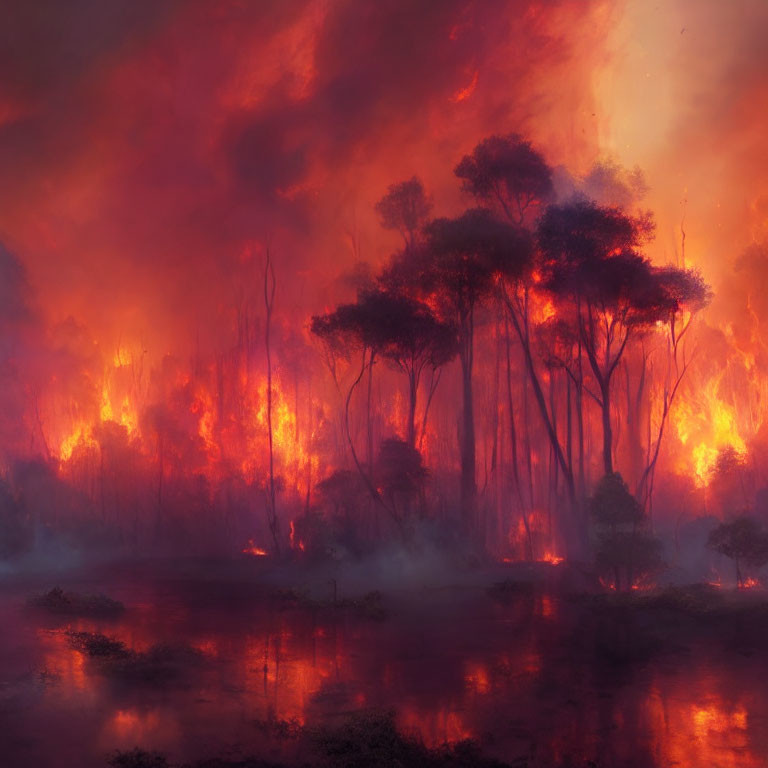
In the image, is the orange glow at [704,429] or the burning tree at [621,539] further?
the orange glow at [704,429]

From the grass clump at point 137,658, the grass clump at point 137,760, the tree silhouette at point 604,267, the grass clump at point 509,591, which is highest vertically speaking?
the tree silhouette at point 604,267

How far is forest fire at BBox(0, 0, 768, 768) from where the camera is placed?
2500cm

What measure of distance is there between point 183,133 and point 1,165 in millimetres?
11646

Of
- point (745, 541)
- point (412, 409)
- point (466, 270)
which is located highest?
point (466, 270)

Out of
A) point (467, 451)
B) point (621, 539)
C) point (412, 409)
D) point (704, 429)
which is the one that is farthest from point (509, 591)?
point (704, 429)

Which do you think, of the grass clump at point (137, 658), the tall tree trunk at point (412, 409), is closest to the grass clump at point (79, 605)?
the grass clump at point (137, 658)

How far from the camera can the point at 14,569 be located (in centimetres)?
3147

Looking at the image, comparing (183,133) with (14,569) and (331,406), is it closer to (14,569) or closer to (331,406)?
(331,406)

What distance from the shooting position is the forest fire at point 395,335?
2500 cm

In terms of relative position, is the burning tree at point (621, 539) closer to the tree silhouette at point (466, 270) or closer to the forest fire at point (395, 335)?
the forest fire at point (395, 335)

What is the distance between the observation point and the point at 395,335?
1199 inches

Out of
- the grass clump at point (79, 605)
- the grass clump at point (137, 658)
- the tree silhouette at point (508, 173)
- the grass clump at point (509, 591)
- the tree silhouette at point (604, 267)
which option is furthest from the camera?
the tree silhouette at point (508, 173)

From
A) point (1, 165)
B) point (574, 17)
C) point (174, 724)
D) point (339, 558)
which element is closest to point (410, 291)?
point (339, 558)

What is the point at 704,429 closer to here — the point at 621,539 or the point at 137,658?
the point at 621,539
